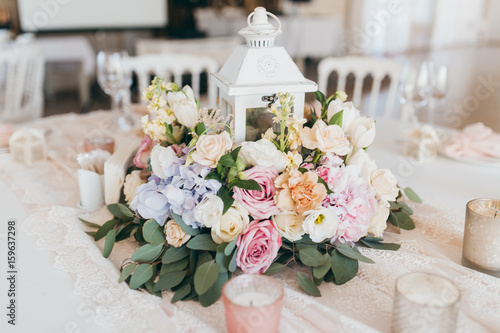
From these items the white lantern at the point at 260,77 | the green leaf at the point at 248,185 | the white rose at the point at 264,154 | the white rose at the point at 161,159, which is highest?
the white lantern at the point at 260,77

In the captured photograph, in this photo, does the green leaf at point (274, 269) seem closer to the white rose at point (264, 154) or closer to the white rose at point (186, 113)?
the white rose at point (264, 154)

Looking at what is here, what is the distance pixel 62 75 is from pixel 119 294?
19.5ft

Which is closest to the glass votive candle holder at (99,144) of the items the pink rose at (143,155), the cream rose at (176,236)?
the pink rose at (143,155)

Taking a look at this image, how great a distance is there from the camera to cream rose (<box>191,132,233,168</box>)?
782 millimetres

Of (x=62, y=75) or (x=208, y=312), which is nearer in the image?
(x=208, y=312)

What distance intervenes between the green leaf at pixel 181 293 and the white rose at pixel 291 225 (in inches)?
6.8

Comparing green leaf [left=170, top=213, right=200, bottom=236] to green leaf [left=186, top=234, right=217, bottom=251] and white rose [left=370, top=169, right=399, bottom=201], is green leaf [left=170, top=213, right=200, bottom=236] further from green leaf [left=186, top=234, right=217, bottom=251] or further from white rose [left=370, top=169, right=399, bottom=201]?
white rose [left=370, top=169, right=399, bottom=201]

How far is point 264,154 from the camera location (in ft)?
2.64

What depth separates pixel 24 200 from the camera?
3.76ft

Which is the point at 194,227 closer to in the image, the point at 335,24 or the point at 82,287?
the point at 82,287

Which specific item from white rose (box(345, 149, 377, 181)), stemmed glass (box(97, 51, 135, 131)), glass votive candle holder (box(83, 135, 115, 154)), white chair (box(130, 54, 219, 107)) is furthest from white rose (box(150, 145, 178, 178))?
white chair (box(130, 54, 219, 107))

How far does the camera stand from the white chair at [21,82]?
2586 mm

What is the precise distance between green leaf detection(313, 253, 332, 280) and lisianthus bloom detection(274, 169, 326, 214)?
92 millimetres

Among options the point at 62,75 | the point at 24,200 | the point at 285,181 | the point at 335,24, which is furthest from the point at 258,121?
the point at 335,24
